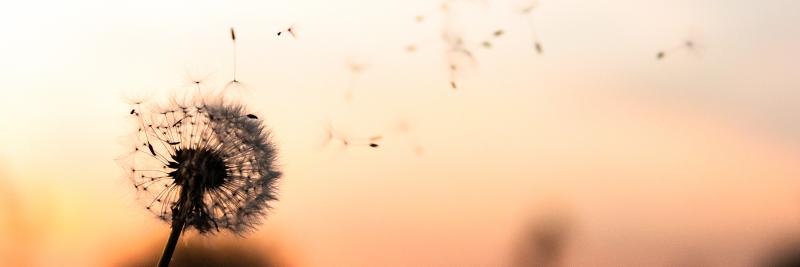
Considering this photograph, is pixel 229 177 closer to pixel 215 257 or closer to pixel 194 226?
pixel 194 226

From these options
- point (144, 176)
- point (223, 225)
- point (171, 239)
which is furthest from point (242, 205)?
point (171, 239)

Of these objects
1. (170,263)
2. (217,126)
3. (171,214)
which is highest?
(217,126)

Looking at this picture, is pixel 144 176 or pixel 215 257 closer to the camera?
pixel 144 176

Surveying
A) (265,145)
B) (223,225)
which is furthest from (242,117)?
(223,225)

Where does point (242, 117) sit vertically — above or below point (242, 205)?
above

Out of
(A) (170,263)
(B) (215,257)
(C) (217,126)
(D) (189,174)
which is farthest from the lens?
(B) (215,257)

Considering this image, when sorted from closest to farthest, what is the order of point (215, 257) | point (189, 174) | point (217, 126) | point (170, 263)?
point (170, 263), point (189, 174), point (217, 126), point (215, 257)

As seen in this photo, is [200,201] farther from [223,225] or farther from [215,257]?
[215,257]
